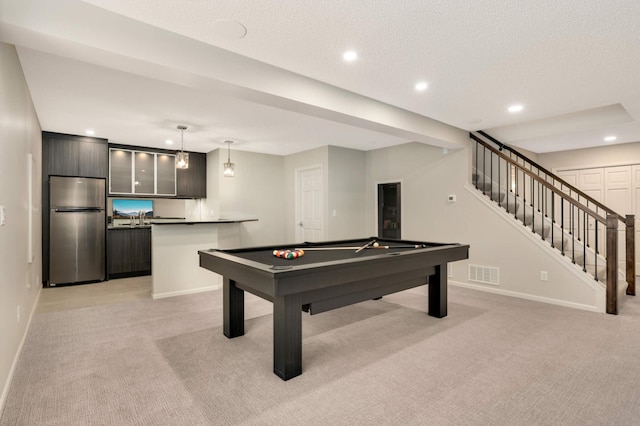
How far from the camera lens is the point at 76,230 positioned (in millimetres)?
5520

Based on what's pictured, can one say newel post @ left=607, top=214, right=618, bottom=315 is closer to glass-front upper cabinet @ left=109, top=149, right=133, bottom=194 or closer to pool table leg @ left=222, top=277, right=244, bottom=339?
pool table leg @ left=222, top=277, right=244, bottom=339

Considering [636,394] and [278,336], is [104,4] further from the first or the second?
[636,394]

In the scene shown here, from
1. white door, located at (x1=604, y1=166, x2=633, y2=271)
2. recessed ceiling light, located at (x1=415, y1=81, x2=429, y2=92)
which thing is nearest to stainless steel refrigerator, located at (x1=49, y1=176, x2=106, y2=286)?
recessed ceiling light, located at (x1=415, y1=81, x2=429, y2=92)

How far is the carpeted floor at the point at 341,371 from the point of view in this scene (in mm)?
1990

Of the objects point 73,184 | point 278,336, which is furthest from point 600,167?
point 73,184

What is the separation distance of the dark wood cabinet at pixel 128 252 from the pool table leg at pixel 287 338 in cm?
485

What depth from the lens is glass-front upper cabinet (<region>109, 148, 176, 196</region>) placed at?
612cm

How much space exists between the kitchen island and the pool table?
181cm

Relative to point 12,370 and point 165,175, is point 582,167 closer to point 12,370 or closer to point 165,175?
point 165,175

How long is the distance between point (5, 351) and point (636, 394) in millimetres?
4270

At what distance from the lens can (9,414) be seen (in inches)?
78.1

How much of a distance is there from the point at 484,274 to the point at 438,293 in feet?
6.06

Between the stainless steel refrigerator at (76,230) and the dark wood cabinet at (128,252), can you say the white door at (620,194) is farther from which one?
the stainless steel refrigerator at (76,230)

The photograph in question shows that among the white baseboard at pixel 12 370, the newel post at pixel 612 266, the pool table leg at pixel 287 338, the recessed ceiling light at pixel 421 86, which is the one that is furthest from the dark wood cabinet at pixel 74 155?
the newel post at pixel 612 266
